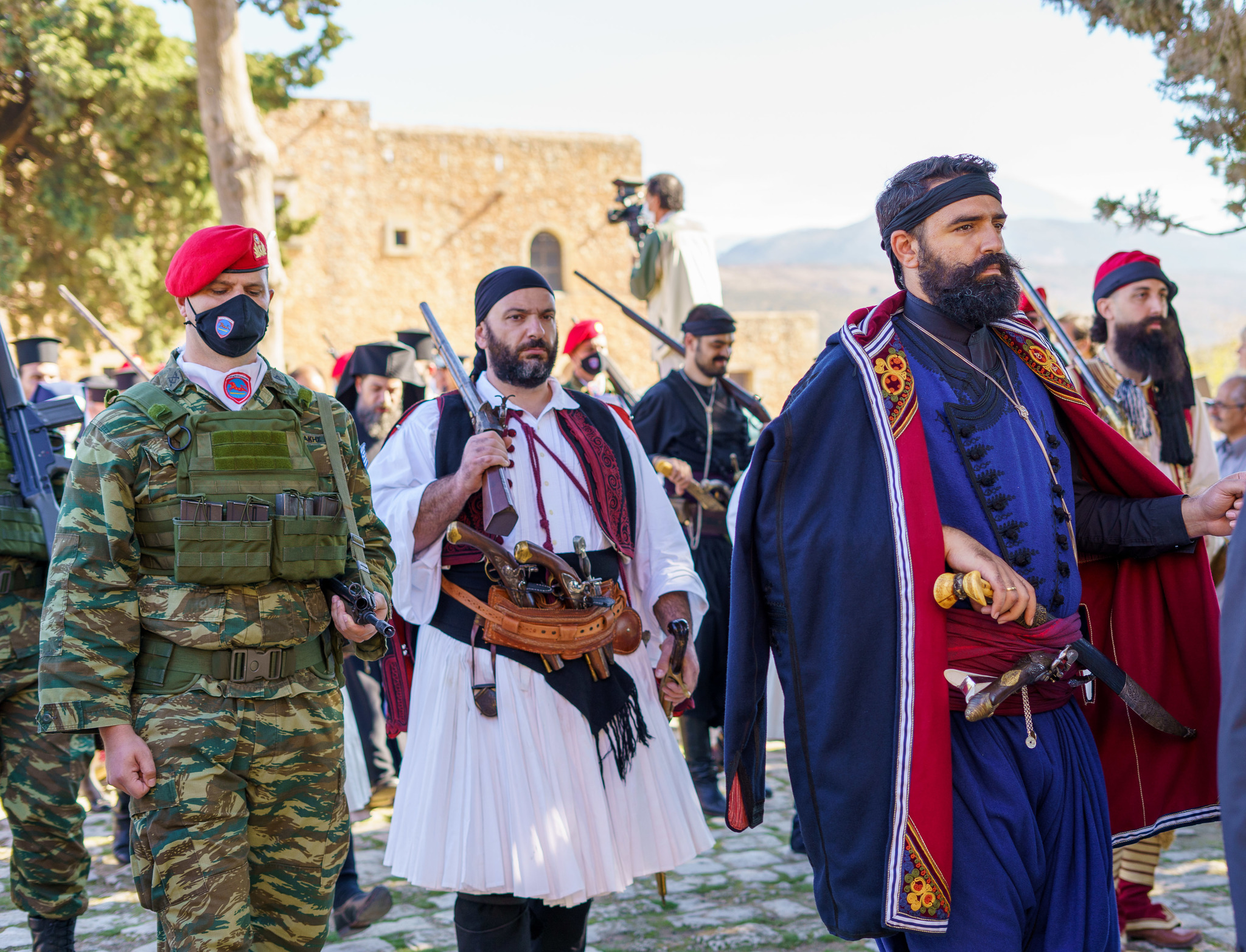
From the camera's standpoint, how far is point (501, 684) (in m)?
3.67

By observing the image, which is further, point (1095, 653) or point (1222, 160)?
point (1222, 160)

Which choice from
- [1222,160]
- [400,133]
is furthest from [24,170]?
[1222,160]

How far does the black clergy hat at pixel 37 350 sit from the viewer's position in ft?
25.6

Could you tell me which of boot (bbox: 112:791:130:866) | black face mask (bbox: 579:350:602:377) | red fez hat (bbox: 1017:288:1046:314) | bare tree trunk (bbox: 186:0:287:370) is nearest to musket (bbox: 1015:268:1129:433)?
red fez hat (bbox: 1017:288:1046:314)

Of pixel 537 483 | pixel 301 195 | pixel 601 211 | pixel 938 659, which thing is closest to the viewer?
pixel 938 659

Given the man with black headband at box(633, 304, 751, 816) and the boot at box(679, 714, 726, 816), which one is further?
the man with black headband at box(633, 304, 751, 816)

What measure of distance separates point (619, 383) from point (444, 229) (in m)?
24.1

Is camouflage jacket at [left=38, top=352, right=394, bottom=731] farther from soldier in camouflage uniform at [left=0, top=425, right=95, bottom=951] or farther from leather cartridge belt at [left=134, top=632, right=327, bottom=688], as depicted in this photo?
soldier in camouflage uniform at [left=0, top=425, right=95, bottom=951]

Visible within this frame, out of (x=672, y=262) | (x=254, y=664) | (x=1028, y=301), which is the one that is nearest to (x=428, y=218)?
(x=672, y=262)

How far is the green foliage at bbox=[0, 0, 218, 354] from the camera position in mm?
17891

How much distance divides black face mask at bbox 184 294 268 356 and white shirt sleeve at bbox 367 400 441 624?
0.73 m

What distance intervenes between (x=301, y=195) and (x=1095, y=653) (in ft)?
97.8

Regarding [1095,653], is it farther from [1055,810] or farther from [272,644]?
[272,644]

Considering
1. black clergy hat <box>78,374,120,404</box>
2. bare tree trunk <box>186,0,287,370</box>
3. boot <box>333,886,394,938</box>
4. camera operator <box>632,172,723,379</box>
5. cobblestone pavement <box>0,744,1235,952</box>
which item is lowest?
cobblestone pavement <box>0,744,1235,952</box>
